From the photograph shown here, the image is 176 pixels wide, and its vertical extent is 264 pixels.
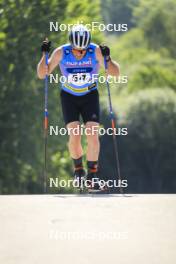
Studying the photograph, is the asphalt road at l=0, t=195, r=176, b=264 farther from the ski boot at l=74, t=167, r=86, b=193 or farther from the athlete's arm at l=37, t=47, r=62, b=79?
the athlete's arm at l=37, t=47, r=62, b=79

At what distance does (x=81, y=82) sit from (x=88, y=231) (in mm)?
3597

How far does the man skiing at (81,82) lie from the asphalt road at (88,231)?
6.56 feet

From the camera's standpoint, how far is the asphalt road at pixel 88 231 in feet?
28.1

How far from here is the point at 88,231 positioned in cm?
934

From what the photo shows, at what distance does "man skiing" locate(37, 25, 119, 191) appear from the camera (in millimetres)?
12422

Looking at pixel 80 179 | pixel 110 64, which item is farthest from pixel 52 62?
pixel 80 179

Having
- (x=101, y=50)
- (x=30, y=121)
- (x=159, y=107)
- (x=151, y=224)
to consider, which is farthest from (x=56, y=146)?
(x=151, y=224)

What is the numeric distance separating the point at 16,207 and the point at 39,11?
28.1 m

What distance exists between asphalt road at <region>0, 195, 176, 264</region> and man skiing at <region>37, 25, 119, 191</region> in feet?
6.56

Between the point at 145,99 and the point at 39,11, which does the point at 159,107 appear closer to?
the point at 145,99

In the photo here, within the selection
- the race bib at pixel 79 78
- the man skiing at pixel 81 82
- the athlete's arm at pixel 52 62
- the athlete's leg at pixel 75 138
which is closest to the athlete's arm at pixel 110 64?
the man skiing at pixel 81 82

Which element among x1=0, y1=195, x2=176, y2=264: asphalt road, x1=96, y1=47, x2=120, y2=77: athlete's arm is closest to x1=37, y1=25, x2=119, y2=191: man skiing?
x1=96, y1=47, x2=120, y2=77: athlete's arm

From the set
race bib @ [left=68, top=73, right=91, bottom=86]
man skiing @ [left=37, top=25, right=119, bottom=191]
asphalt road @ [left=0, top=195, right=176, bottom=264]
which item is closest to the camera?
asphalt road @ [left=0, top=195, right=176, bottom=264]

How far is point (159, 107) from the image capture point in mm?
57062
